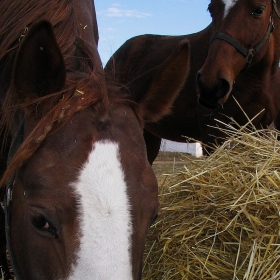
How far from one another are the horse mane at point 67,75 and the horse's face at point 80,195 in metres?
0.03

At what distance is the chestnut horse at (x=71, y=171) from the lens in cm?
152

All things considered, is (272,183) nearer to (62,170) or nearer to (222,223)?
(222,223)

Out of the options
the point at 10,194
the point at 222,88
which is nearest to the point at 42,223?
the point at 10,194

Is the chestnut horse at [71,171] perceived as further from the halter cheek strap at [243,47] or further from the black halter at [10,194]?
the halter cheek strap at [243,47]

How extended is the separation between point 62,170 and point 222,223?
118 centimetres

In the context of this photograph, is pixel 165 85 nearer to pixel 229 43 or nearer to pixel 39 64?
pixel 39 64

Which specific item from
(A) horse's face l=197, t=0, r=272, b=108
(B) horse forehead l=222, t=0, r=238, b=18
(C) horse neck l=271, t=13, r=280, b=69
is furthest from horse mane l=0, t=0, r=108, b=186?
(C) horse neck l=271, t=13, r=280, b=69

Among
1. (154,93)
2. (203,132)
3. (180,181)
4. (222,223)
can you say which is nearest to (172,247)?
(222,223)

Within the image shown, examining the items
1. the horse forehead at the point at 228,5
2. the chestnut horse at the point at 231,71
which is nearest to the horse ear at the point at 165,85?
the chestnut horse at the point at 231,71

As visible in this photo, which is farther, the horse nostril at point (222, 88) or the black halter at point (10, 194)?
the horse nostril at point (222, 88)

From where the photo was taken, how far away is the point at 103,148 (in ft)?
5.43

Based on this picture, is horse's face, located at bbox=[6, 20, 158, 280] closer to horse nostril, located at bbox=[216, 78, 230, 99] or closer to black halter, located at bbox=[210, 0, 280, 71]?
horse nostril, located at bbox=[216, 78, 230, 99]

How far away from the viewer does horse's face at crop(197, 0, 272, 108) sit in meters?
3.88

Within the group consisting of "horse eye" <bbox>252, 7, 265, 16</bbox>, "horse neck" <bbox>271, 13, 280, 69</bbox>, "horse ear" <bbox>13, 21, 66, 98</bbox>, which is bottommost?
"horse neck" <bbox>271, 13, 280, 69</bbox>
